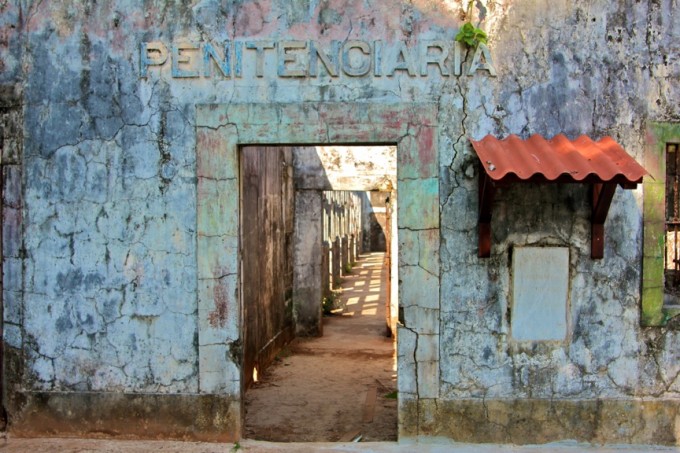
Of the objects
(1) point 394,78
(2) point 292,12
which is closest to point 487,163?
(1) point 394,78

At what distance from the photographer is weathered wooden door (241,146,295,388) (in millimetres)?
8391

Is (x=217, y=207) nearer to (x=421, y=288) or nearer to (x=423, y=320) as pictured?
(x=421, y=288)

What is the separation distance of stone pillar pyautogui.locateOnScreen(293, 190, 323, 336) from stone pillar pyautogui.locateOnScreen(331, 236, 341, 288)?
585 cm

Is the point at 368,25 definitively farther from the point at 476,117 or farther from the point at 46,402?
the point at 46,402

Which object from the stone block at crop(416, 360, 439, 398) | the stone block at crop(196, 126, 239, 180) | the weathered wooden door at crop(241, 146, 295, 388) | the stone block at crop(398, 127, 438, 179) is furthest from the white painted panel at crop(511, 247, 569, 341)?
the weathered wooden door at crop(241, 146, 295, 388)

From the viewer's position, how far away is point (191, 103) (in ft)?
18.4

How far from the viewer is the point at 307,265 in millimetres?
12102

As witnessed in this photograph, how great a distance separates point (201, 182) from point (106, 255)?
3.27 ft

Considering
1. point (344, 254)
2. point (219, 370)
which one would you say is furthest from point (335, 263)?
point (219, 370)

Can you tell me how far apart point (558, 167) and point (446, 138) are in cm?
99

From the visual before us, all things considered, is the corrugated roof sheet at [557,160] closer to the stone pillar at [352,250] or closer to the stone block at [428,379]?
the stone block at [428,379]

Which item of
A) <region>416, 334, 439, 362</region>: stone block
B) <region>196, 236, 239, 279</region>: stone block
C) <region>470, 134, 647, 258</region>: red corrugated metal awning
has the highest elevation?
<region>470, 134, 647, 258</region>: red corrugated metal awning

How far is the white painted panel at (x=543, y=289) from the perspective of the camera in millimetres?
5512

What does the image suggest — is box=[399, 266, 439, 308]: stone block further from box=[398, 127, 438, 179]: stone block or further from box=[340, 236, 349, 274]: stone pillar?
box=[340, 236, 349, 274]: stone pillar
